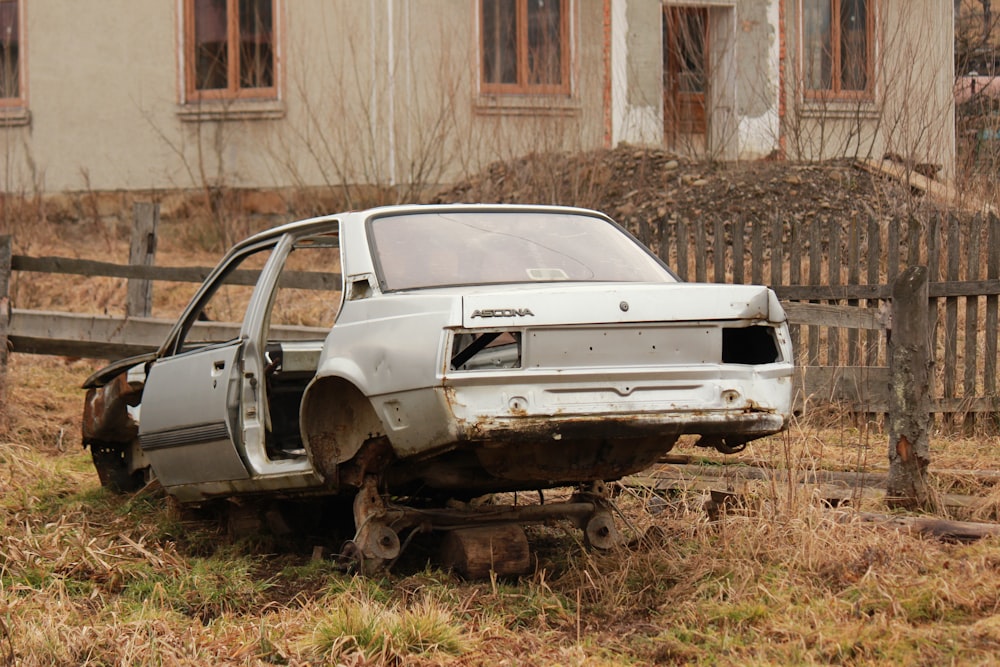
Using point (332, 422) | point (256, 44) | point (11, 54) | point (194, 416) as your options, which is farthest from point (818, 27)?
point (332, 422)

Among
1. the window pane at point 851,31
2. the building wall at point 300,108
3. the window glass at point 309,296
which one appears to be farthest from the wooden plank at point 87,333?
the window pane at point 851,31

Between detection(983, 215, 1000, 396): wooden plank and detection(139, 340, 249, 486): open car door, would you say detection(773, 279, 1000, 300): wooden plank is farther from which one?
detection(139, 340, 249, 486): open car door

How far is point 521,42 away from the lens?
17859 mm

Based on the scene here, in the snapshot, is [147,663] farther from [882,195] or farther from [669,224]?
[882,195]

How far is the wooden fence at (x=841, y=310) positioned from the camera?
8750 mm

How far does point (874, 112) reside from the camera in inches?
704

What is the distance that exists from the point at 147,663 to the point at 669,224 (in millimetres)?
6710

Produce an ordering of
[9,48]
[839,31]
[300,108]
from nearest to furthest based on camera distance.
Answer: [300,108], [839,31], [9,48]

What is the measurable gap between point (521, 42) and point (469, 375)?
1373cm

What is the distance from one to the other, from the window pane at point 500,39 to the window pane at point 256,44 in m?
2.98

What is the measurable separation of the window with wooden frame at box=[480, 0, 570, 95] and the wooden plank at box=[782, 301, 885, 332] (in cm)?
926

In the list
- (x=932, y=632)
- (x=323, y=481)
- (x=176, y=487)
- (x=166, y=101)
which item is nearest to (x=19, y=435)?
(x=176, y=487)

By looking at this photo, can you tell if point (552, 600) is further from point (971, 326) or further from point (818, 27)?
point (818, 27)

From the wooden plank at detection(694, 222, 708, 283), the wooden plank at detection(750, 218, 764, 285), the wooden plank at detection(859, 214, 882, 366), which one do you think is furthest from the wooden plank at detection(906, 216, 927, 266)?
the wooden plank at detection(694, 222, 708, 283)
